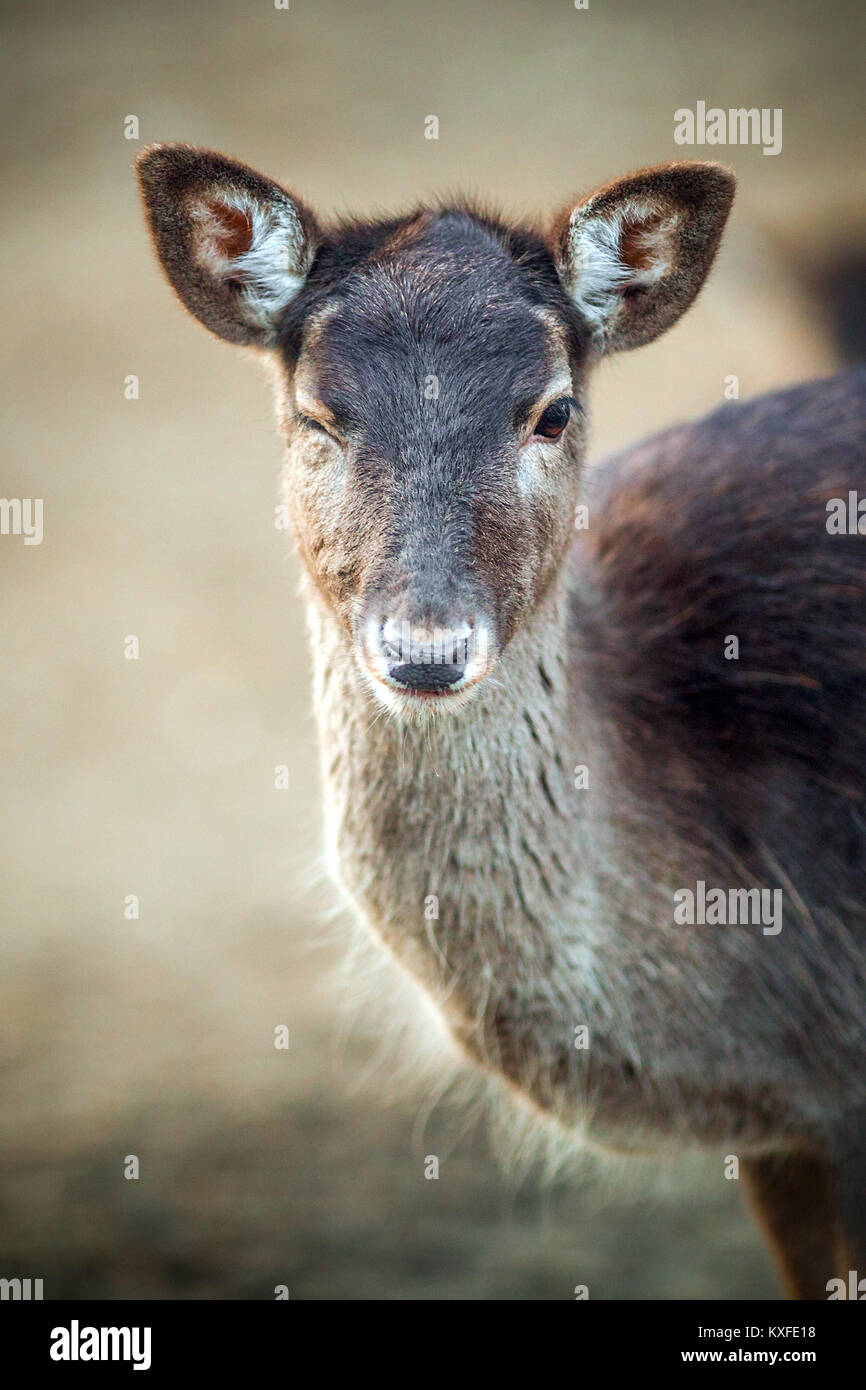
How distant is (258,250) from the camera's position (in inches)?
144

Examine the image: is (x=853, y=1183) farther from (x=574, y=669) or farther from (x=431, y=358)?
(x=431, y=358)

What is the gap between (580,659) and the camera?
401 cm

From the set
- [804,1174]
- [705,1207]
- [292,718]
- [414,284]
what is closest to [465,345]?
[414,284]

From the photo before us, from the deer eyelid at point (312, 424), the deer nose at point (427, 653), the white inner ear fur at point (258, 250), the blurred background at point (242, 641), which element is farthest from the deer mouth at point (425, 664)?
the blurred background at point (242, 641)

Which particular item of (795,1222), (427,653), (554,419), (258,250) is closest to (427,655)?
(427,653)

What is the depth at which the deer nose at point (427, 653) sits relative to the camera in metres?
3.03

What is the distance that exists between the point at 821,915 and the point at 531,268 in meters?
2.11

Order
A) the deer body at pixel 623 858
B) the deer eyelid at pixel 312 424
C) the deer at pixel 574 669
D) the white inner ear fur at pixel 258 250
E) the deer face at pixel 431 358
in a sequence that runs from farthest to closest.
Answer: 1. the deer body at pixel 623 858
2. the white inner ear fur at pixel 258 250
3. the deer eyelid at pixel 312 424
4. the deer at pixel 574 669
5. the deer face at pixel 431 358

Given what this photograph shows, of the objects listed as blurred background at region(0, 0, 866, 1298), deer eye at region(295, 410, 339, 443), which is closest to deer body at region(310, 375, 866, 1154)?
deer eye at region(295, 410, 339, 443)

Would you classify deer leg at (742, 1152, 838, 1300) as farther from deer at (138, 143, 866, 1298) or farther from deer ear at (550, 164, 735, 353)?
deer ear at (550, 164, 735, 353)

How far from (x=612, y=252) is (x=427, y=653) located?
1.39 metres

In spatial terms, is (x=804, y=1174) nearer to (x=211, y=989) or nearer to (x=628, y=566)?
(x=628, y=566)

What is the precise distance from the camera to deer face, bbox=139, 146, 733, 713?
3.20 m

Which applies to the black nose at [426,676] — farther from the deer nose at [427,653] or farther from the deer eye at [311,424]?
the deer eye at [311,424]
